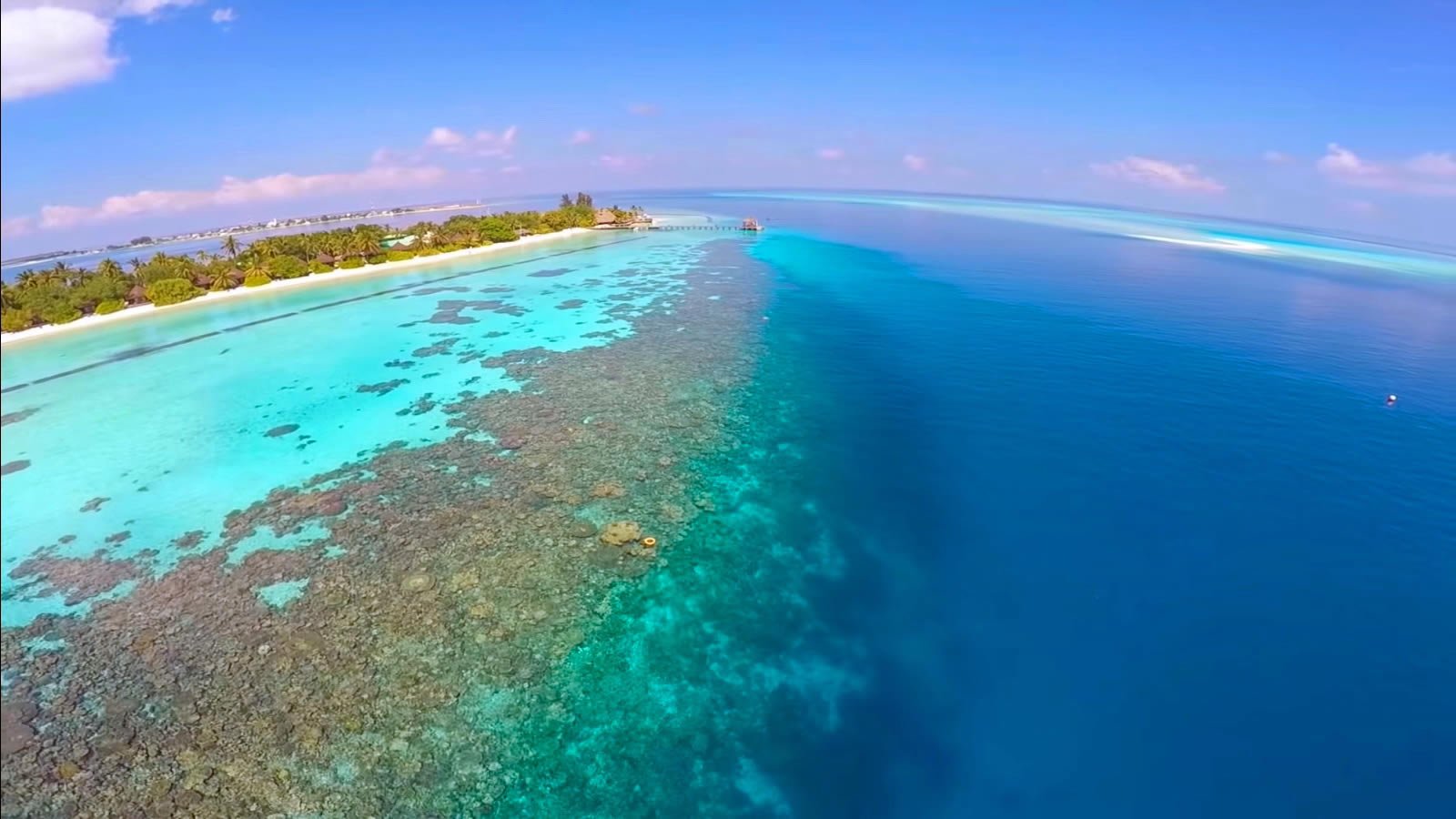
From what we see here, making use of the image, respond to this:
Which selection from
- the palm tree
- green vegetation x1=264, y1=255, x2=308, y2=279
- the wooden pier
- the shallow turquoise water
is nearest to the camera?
the shallow turquoise water

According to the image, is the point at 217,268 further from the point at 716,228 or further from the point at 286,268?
the point at 716,228

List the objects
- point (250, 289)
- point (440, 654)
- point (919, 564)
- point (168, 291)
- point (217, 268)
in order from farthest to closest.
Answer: point (250, 289) → point (217, 268) → point (168, 291) → point (919, 564) → point (440, 654)

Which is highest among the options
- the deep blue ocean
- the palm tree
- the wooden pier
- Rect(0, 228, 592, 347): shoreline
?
the wooden pier

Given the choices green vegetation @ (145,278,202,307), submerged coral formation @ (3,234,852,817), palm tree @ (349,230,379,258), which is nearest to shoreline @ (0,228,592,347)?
green vegetation @ (145,278,202,307)

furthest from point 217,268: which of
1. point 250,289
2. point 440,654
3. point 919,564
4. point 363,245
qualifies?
point 919,564

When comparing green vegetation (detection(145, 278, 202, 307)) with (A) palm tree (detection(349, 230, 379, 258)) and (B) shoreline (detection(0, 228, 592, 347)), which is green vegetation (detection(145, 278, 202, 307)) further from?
(A) palm tree (detection(349, 230, 379, 258))

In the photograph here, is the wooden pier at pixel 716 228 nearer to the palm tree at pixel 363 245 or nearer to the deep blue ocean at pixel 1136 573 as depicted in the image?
the palm tree at pixel 363 245
